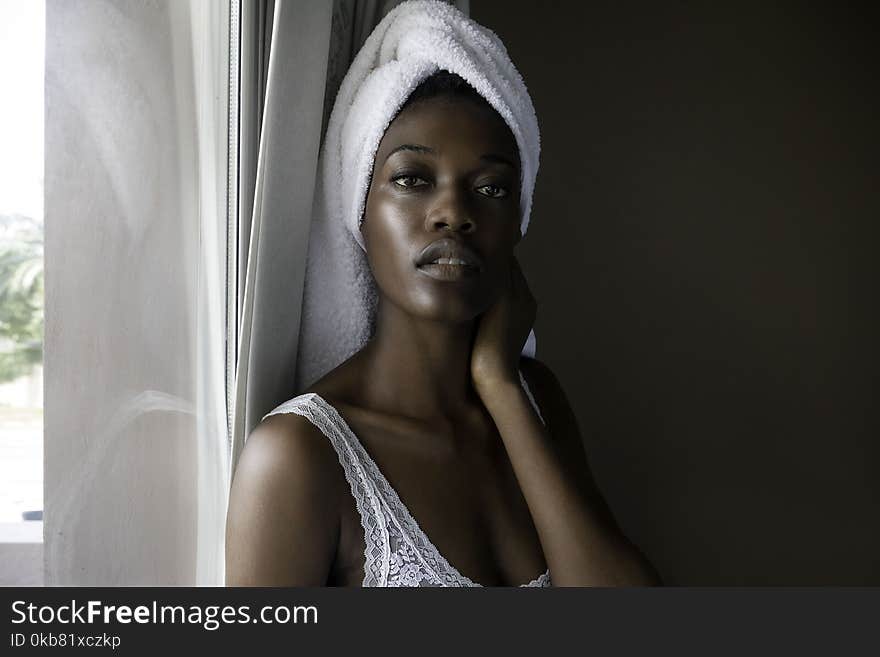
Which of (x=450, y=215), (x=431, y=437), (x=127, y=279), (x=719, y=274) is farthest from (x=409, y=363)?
(x=719, y=274)

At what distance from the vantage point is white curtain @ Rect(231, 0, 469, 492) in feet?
3.17

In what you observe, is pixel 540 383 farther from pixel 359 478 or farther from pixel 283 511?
pixel 283 511

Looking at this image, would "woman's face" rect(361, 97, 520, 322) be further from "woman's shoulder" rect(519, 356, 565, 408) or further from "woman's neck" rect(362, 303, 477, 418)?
"woman's shoulder" rect(519, 356, 565, 408)

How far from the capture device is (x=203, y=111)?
0.94 metres

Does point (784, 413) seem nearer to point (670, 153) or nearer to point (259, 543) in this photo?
point (670, 153)

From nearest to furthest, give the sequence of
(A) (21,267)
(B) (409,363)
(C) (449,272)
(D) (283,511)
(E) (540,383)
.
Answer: (A) (21,267) < (D) (283,511) < (C) (449,272) < (B) (409,363) < (E) (540,383)

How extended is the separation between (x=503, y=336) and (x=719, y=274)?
97 cm

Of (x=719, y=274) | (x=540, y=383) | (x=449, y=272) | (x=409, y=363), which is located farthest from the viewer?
(x=719, y=274)

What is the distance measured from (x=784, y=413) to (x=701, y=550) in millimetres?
381

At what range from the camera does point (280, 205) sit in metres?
0.99

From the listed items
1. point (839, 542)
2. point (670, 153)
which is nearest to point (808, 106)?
point (670, 153)

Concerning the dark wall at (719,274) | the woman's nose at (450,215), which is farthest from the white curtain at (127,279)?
the dark wall at (719,274)

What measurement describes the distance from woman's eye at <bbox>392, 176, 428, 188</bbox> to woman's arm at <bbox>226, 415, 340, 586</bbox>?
32 cm

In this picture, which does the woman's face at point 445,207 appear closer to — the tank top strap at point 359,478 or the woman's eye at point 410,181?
the woman's eye at point 410,181
